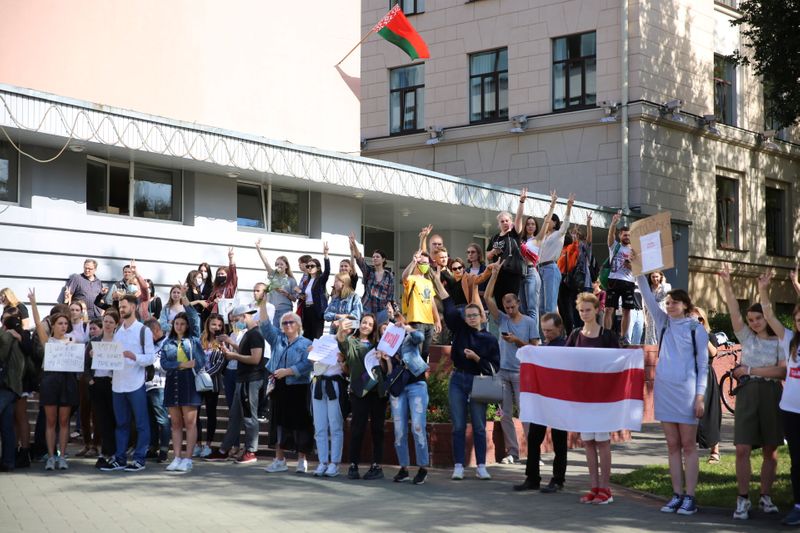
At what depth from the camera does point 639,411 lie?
1143cm

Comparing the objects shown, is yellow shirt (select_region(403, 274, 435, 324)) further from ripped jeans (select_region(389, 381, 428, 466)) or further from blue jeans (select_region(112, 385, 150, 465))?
blue jeans (select_region(112, 385, 150, 465))

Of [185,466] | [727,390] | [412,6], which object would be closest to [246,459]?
[185,466]

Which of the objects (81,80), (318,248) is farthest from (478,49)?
(81,80)

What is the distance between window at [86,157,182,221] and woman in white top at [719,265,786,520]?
451 inches

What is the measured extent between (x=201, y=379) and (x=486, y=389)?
3714mm

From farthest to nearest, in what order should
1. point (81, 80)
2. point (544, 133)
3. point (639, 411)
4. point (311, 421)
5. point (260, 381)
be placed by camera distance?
point (544, 133)
point (81, 80)
point (260, 381)
point (311, 421)
point (639, 411)

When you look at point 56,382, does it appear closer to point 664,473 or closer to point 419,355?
point 419,355

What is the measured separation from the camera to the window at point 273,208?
21.1 metres

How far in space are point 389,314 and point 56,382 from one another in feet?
15.1

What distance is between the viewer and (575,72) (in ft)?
105

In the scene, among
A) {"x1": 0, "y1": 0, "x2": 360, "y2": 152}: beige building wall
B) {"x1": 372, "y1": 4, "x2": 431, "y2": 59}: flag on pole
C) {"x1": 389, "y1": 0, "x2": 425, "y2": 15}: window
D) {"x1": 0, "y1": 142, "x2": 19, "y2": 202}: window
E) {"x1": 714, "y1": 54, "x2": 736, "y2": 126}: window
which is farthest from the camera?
{"x1": 389, "y1": 0, "x2": 425, "y2": 15}: window

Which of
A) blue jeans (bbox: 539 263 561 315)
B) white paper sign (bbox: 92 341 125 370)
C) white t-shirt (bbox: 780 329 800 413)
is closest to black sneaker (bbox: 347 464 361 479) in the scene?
white paper sign (bbox: 92 341 125 370)

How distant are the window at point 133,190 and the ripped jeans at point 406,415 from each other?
26.5ft

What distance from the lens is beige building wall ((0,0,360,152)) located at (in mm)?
19125
